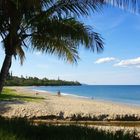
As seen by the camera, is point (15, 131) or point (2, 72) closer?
point (15, 131)

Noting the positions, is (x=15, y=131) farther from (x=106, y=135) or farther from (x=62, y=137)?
(x=106, y=135)

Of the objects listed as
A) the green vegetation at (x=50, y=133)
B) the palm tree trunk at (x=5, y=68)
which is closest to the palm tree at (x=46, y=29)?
the palm tree trunk at (x=5, y=68)

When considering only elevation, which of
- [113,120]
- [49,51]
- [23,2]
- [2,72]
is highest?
[23,2]

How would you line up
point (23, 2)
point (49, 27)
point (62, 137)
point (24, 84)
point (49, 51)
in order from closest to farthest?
point (62, 137), point (23, 2), point (49, 27), point (49, 51), point (24, 84)

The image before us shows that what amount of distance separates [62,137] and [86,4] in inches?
166

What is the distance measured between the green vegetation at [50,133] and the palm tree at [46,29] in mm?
2902

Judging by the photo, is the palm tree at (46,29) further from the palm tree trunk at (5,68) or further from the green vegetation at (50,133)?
the green vegetation at (50,133)

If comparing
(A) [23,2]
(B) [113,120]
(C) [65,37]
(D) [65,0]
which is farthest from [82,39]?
(B) [113,120]

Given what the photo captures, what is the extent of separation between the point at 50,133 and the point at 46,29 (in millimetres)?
4229

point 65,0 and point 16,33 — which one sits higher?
point 65,0

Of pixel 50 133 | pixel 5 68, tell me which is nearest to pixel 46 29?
pixel 5 68

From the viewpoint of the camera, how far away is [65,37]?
1134 centimetres

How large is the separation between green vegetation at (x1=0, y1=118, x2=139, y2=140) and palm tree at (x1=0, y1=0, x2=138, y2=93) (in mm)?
2902

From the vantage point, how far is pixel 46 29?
1102 centimetres
